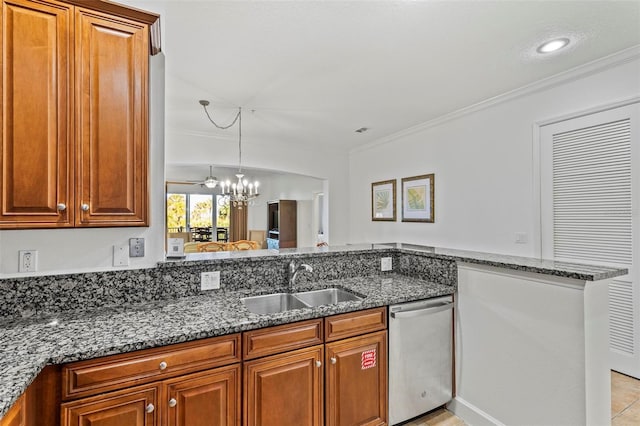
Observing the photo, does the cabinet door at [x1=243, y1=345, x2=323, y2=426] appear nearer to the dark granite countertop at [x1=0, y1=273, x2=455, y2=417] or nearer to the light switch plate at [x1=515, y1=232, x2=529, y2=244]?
the dark granite countertop at [x1=0, y1=273, x2=455, y2=417]

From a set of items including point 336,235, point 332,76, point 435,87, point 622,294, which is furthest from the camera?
point 336,235

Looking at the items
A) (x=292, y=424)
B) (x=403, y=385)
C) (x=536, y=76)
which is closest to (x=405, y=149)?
(x=536, y=76)

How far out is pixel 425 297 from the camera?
6.84 ft

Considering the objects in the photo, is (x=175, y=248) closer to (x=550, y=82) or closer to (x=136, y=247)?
(x=136, y=247)

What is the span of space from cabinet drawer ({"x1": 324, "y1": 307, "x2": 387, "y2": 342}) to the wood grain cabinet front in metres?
1.14

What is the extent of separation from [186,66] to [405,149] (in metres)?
3.32

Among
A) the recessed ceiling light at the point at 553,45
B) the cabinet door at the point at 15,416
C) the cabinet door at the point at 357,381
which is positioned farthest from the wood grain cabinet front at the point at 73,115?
the recessed ceiling light at the point at 553,45

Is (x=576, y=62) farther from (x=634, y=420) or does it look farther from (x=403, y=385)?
(x=403, y=385)

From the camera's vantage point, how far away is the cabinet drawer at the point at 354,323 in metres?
1.77

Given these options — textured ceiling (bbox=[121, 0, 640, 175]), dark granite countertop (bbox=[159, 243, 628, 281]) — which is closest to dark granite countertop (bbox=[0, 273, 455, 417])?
dark granite countertop (bbox=[159, 243, 628, 281])

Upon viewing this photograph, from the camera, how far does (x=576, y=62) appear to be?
2.75 metres

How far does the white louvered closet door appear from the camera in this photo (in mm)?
2611

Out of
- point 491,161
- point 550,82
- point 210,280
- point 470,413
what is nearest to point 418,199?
point 491,161

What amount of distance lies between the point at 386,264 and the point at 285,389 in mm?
1376
